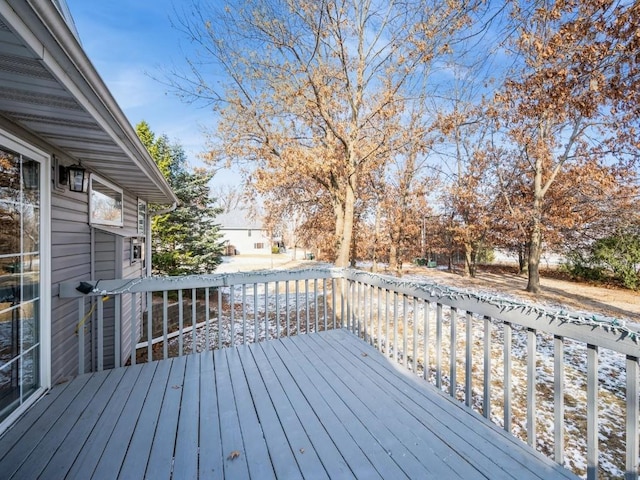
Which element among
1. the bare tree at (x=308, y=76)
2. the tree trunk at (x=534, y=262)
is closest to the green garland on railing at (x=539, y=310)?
the bare tree at (x=308, y=76)

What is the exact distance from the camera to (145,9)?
5598mm

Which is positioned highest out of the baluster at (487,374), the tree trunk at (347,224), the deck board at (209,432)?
the tree trunk at (347,224)

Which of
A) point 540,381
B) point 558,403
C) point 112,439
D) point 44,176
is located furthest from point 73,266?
point 540,381

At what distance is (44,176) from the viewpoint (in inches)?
100.0

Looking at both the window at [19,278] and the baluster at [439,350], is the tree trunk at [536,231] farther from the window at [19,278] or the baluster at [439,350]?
the window at [19,278]

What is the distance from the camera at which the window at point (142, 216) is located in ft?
22.6

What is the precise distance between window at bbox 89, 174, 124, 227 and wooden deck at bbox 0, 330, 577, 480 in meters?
2.26

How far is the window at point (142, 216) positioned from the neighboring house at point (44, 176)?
3.32 meters

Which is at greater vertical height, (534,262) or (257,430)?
(534,262)

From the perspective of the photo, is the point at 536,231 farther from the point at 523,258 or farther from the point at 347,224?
the point at 347,224

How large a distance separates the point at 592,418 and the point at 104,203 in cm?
558

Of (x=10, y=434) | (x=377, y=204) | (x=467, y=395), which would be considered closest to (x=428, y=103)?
(x=377, y=204)

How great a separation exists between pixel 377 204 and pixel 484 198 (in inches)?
161

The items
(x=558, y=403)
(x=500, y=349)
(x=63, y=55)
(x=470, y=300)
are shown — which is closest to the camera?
(x=63, y=55)
